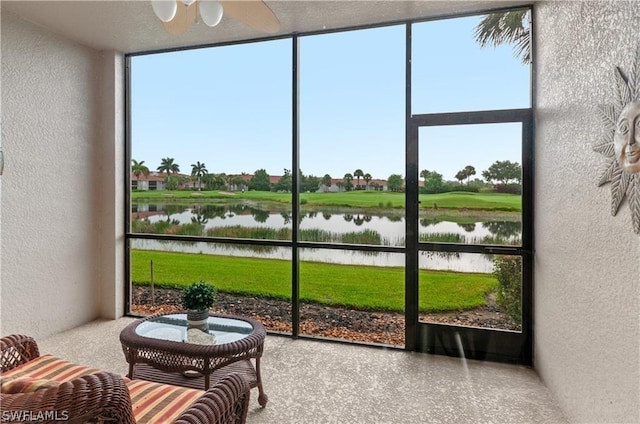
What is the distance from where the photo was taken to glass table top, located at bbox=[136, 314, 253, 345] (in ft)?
7.71

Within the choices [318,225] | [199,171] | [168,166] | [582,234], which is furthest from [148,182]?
[582,234]

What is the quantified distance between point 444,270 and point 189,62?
3.39m

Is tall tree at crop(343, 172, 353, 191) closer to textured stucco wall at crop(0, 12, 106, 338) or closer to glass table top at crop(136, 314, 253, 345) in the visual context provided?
glass table top at crop(136, 314, 253, 345)

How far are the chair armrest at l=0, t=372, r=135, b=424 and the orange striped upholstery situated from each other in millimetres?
531

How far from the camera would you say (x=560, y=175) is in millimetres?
2354

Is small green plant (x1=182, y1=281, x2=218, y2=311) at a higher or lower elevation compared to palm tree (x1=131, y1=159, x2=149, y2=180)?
lower

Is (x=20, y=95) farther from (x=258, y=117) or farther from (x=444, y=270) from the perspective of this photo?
(x=444, y=270)

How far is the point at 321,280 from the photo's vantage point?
355 cm

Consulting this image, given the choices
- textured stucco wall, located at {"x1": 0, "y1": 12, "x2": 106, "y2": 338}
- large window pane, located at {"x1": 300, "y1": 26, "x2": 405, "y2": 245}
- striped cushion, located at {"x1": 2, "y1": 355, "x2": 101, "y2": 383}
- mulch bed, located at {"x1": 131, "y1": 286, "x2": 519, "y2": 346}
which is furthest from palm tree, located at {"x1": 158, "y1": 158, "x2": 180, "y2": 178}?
striped cushion, located at {"x1": 2, "y1": 355, "x2": 101, "y2": 383}

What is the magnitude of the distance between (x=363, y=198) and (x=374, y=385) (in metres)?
1.60

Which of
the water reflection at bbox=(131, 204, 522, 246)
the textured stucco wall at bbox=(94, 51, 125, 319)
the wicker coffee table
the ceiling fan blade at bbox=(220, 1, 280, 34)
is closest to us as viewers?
the ceiling fan blade at bbox=(220, 1, 280, 34)

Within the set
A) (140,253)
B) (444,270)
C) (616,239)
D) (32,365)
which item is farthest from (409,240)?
(140,253)

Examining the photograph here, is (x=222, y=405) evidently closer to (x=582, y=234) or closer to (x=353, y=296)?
(x=582, y=234)

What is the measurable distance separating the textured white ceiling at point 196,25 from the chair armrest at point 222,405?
2.81m
